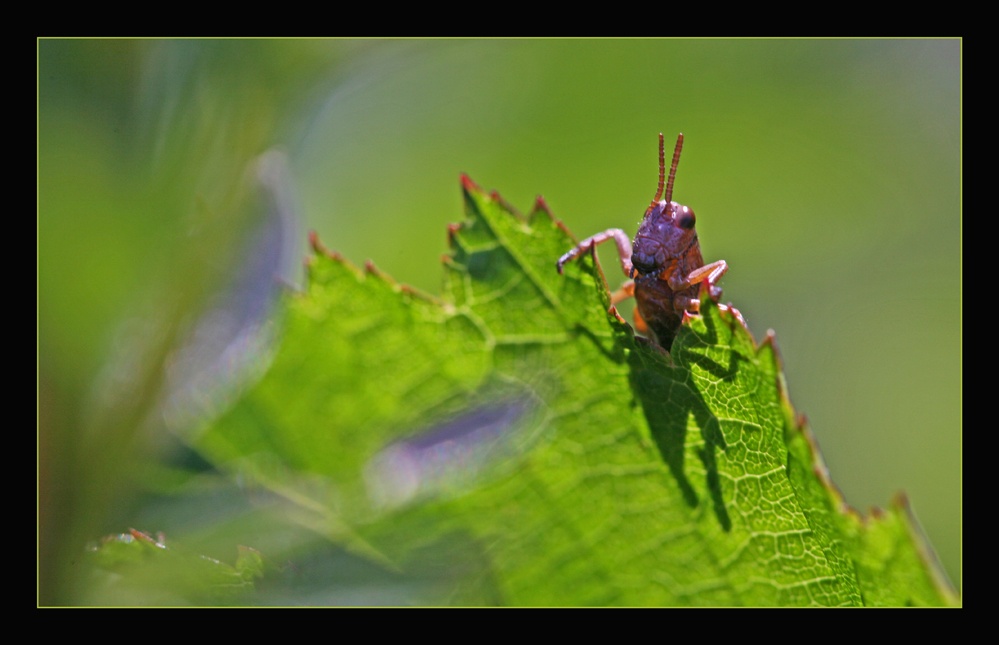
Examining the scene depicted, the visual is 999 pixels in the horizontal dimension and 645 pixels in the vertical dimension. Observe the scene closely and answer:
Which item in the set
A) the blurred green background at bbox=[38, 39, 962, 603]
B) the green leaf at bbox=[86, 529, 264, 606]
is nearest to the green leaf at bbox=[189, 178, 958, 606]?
the green leaf at bbox=[86, 529, 264, 606]

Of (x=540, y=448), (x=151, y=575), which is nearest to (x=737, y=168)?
(x=540, y=448)

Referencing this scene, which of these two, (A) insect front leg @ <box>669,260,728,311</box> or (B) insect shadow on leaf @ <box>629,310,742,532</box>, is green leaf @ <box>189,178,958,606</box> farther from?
(A) insect front leg @ <box>669,260,728,311</box>

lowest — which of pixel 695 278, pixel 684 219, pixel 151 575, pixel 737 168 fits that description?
pixel 151 575

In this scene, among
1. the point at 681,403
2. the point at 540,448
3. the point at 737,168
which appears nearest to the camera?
the point at 681,403

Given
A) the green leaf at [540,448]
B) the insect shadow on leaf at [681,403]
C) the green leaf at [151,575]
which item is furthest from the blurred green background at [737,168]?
the insect shadow on leaf at [681,403]

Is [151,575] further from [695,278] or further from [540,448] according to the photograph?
[695,278]

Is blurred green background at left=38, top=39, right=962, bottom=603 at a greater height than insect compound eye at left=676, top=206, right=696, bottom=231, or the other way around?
blurred green background at left=38, top=39, right=962, bottom=603

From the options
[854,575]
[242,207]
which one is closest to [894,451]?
[854,575]

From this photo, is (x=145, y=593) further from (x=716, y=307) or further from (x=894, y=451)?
(x=894, y=451)
